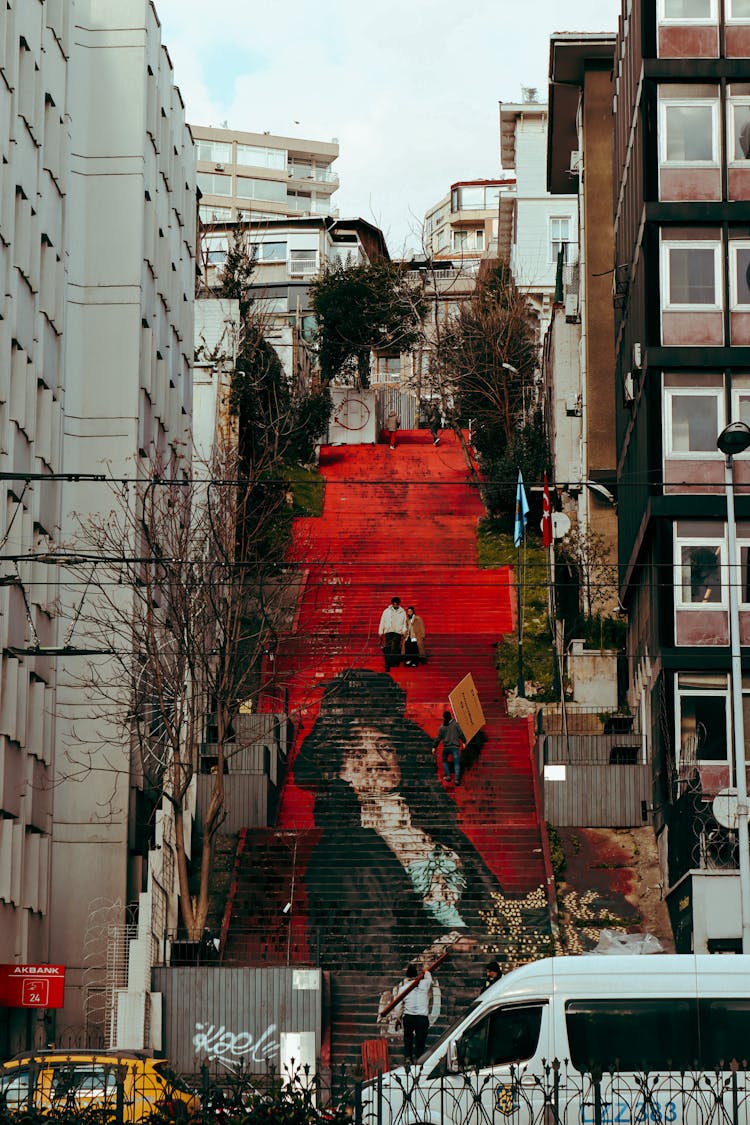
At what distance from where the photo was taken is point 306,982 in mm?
27500

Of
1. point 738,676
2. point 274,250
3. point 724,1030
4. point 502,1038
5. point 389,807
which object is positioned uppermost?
point 274,250

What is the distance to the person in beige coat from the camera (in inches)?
1718

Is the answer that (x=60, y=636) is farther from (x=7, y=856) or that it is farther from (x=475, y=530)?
(x=475, y=530)

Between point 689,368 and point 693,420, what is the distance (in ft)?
3.19

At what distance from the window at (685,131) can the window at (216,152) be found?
8421 centimetres

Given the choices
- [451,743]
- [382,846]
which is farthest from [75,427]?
[382,846]

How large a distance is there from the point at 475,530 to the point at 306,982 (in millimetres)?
29843

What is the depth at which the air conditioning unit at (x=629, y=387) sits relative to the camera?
36.3 meters

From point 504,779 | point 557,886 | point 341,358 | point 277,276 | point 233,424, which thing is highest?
point 277,276

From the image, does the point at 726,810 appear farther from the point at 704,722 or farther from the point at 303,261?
the point at 303,261

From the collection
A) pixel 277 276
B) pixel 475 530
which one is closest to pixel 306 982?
pixel 475 530

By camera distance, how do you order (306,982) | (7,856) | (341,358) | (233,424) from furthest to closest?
1. (341,358)
2. (233,424)
3. (7,856)
4. (306,982)

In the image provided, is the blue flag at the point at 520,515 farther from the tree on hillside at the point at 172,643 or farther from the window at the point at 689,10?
the window at the point at 689,10

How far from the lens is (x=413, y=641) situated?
4372 centimetres
